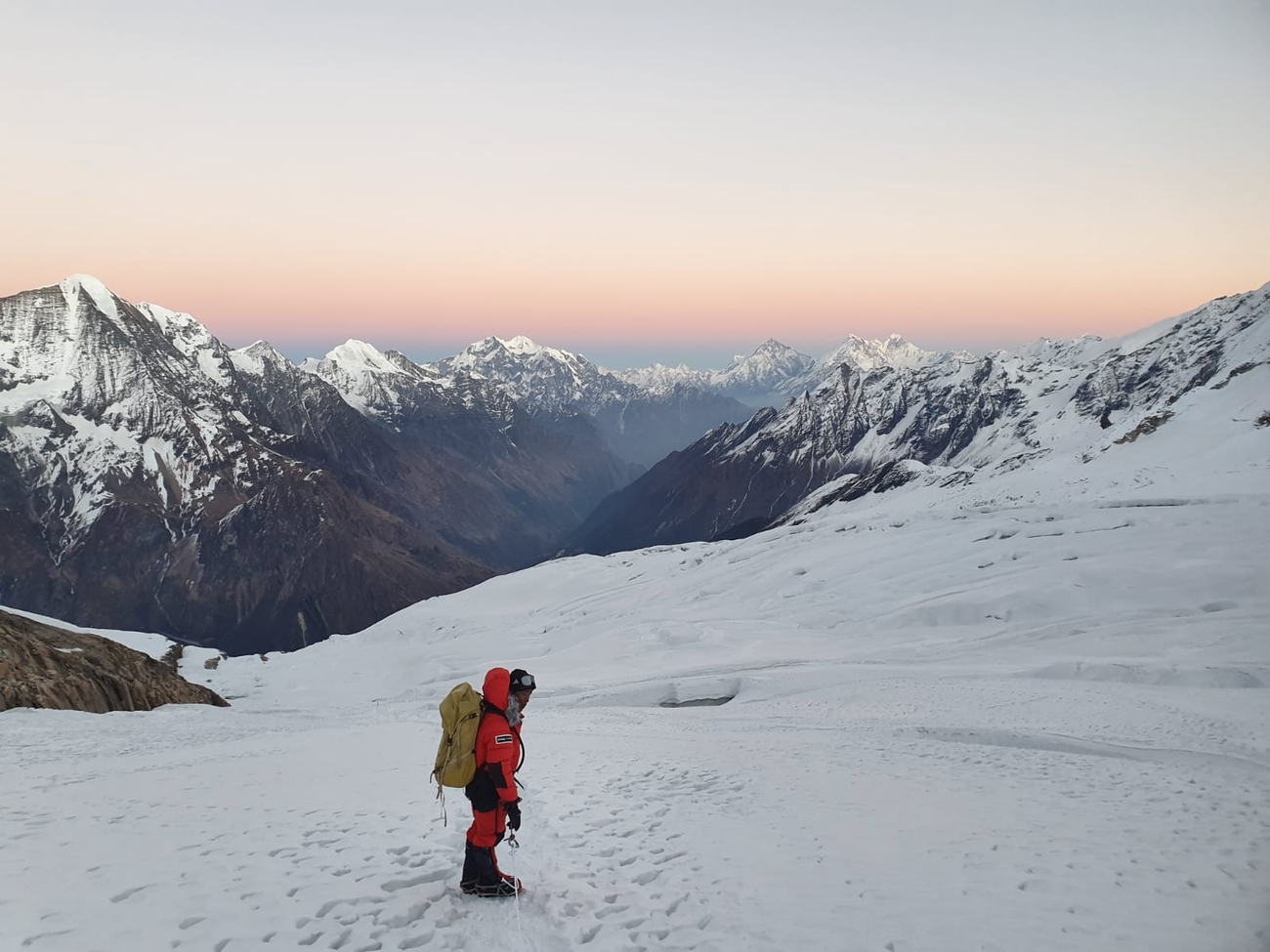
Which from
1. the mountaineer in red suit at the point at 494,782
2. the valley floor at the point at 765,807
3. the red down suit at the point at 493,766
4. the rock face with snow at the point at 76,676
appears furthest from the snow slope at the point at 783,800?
the rock face with snow at the point at 76,676

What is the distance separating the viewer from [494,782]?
25.1 feet

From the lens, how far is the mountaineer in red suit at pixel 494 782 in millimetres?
7551

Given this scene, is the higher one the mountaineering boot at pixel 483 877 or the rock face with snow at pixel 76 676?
the rock face with snow at pixel 76 676

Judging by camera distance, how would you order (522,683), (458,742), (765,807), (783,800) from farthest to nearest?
→ 1. (783,800)
2. (765,807)
3. (522,683)
4. (458,742)

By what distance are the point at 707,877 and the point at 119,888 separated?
709 cm

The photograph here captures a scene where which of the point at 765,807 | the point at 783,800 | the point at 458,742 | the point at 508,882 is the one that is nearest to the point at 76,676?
the point at 508,882

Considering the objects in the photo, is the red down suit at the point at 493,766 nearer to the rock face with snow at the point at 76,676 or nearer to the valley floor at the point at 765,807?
the valley floor at the point at 765,807

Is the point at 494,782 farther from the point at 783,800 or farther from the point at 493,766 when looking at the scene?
the point at 783,800

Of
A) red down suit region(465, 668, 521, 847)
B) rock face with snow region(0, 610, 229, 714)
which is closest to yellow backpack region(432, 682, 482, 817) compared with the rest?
red down suit region(465, 668, 521, 847)

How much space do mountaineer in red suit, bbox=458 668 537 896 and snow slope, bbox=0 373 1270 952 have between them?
12.3 inches

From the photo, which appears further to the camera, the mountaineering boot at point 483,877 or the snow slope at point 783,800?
the mountaineering boot at point 483,877

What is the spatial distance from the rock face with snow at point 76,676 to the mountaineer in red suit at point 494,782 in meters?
Result: 24.3

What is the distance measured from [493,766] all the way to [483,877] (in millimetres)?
1567

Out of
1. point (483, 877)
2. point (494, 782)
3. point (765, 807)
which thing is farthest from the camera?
point (765, 807)
